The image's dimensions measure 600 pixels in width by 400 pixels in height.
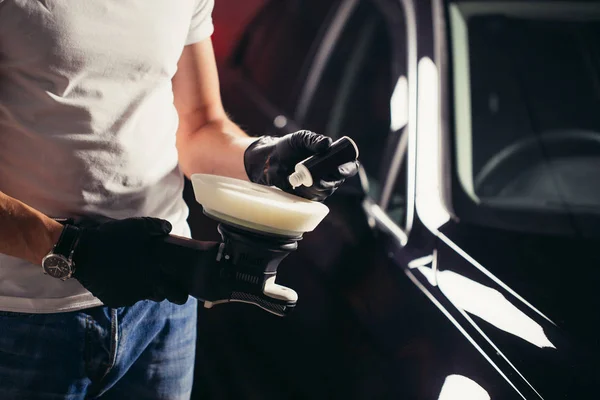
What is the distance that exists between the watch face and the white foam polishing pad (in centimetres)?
22

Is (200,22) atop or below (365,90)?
atop

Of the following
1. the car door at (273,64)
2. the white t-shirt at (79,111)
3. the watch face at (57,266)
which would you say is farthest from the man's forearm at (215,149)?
the car door at (273,64)

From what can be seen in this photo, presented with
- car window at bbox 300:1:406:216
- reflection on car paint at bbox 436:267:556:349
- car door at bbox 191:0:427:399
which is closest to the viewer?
reflection on car paint at bbox 436:267:556:349

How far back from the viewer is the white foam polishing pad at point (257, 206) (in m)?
1.04

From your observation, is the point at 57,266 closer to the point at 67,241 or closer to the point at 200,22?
the point at 67,241

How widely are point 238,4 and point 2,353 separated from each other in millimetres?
2370

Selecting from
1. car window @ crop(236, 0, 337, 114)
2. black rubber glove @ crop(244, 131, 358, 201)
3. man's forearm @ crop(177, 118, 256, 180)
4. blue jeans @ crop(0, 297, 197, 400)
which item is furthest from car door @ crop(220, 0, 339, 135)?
blue jeans @ crop(0, 297, 197, 400)

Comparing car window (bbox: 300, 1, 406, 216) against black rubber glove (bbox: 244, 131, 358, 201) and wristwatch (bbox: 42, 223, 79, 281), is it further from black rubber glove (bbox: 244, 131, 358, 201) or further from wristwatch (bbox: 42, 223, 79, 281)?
wristwatch (bbox: 42, 223, 79, 281)

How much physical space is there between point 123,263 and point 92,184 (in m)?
0.17

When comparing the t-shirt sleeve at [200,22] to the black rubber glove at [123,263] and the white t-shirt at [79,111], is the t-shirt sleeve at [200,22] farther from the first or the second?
the black rubber glove at [123,263]

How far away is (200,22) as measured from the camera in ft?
4.67

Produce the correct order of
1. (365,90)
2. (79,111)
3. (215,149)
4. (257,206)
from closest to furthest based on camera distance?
(257,206) → (79,111) → (215,149) → (365,90)

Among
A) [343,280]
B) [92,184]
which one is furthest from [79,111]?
[343,280]

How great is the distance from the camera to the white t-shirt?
43.9 inches
